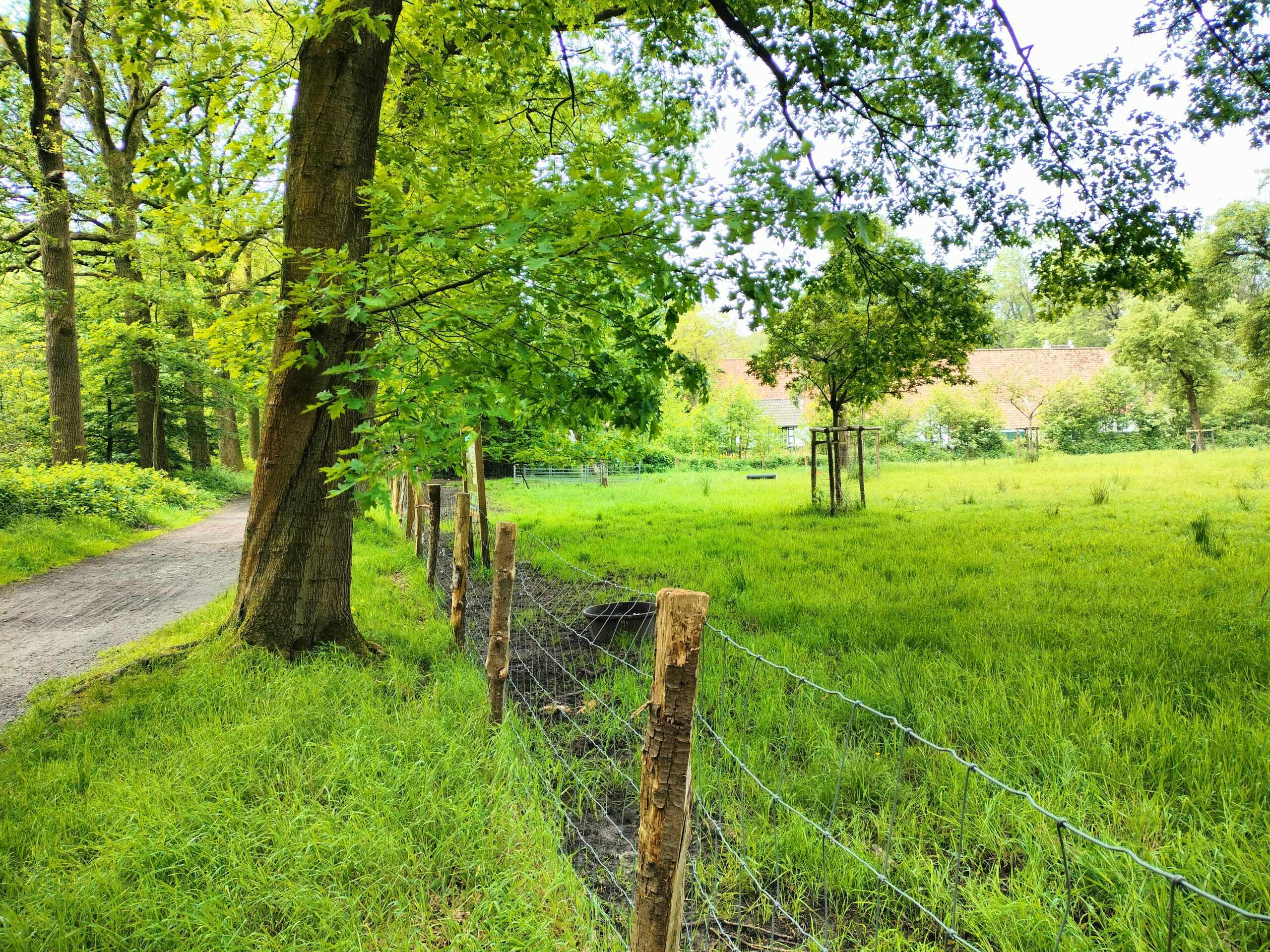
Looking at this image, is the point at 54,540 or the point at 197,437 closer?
the point at 54,540

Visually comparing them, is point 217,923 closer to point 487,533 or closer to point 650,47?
point 487,533

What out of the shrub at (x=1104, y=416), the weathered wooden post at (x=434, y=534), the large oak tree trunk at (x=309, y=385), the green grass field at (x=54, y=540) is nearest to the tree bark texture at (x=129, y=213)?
the green grass field at (x=54, y=540)

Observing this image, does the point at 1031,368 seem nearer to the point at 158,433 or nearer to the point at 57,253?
the point at 158,433

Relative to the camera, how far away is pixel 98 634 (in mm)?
5727

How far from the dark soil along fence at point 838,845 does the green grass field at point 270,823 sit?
0.34 metres

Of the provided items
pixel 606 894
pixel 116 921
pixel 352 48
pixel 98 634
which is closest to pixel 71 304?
pixel 98 634

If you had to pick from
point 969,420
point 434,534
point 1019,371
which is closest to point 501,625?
point 434,534

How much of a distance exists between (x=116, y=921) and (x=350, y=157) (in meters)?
4.70

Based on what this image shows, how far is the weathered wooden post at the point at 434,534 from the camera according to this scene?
23.4 feet

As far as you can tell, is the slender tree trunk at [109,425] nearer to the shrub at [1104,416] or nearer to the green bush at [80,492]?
the green bush at [80,492]

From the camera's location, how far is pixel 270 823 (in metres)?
2.61

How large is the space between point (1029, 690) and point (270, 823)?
4089mm

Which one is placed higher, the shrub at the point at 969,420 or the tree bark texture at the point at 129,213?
the tree bark texture at the point at 129,213

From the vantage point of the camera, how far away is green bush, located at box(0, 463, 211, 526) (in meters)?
10.2
